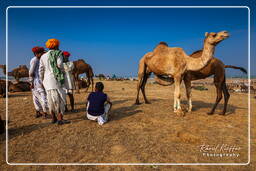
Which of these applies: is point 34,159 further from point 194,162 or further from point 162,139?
point 194,162

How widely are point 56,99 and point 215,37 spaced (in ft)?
17.2

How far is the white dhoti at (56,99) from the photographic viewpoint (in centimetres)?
428

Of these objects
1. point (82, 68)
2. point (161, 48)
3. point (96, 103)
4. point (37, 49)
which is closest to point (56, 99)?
point (96, 103)

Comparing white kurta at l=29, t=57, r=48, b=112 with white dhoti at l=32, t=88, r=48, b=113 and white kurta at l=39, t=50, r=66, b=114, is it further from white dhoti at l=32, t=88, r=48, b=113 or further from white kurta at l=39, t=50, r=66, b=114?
white kurta at l=39, t=50, r=66, b=114

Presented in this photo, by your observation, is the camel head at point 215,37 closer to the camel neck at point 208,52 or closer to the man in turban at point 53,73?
the camel neck at point 208,52

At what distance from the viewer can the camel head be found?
15.2 ft

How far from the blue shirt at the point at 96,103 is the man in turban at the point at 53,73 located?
84cm

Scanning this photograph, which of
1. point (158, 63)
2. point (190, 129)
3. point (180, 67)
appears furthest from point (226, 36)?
point (190, 129)

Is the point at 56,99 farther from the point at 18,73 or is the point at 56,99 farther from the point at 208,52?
the point at 18,73

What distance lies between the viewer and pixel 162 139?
12.1 feet

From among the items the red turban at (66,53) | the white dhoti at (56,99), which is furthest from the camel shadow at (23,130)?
the red turban at (66,53)

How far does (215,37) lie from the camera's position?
485cm

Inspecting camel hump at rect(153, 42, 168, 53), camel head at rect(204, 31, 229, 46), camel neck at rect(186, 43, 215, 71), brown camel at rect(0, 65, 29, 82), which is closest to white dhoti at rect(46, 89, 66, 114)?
camel hump at rect(153, 42, 168, 53)

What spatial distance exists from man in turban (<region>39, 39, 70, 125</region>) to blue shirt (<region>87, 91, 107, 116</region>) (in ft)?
2.76
